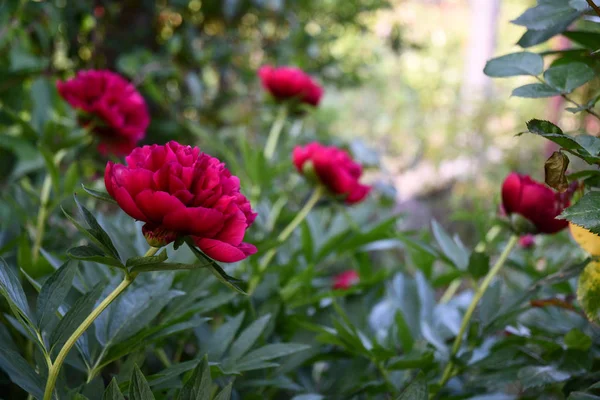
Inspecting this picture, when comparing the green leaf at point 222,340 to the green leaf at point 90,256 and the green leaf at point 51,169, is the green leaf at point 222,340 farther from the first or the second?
the green leaf at point 51,169

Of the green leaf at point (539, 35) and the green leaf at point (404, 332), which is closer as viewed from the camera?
the green leaf at point (539, 35)

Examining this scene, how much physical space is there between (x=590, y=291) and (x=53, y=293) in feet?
1.23

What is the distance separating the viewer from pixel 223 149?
86cm

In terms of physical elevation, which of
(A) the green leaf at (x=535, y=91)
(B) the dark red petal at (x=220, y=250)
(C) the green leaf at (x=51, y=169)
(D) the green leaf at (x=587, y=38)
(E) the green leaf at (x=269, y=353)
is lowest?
(E) the green leaf at (x=269, y=353)

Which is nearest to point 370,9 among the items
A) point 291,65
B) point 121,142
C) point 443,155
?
point 291,65

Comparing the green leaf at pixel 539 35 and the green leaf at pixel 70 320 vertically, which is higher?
the green leaf at pixel 539 35

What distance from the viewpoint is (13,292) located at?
0.36 m

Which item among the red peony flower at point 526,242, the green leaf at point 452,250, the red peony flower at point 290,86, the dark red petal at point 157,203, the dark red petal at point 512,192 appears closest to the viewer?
the dark red petal at point 157,203

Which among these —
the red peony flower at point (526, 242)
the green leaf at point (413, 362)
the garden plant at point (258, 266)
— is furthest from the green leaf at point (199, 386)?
the red peony flower at point (526, 242)

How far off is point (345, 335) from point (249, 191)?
374 mm

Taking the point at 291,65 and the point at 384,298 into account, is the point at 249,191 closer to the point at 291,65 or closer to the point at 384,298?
the point at 384,298

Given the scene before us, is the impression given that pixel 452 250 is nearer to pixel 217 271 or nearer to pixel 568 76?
pixel 568 76

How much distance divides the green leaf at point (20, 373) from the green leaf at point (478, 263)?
Result: 1.29ft

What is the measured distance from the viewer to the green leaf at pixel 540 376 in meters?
0.45
